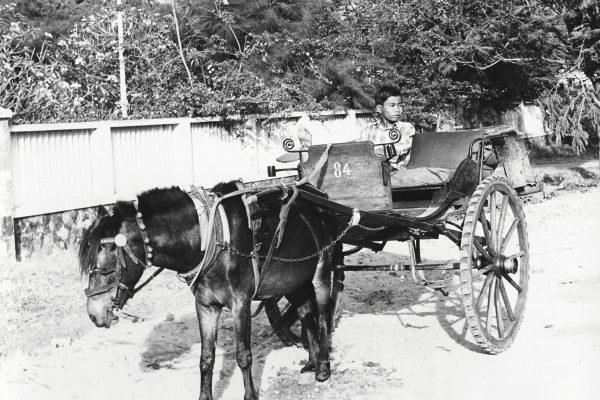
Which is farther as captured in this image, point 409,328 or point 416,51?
point 416,51

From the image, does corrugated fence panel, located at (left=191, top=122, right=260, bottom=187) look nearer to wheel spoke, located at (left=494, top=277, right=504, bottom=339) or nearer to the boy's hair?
→ the boy's hair

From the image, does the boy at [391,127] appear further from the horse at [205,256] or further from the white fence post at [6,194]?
the white fence post at [6,194]

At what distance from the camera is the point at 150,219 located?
4.61 m

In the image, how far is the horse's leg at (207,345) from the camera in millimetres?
4934

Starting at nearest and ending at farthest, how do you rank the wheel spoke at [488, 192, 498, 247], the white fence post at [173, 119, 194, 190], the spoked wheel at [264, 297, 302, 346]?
1. the spoked wheel at [264, 297, 302, 346]
2. the wheel spoke at [488, 192, 498, 247]
3. the white fence post at [173, 119, 194, 190]

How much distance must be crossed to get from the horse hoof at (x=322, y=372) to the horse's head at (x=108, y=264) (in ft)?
6.32

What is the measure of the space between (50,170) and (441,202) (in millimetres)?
5551

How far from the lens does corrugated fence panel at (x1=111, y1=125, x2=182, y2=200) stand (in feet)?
35.2

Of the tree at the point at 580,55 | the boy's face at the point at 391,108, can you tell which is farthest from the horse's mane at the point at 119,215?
the tree at the point at 580,55

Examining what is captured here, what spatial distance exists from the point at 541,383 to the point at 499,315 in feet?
3.62

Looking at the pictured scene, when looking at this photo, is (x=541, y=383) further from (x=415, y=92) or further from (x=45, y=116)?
(x=415, y=92)

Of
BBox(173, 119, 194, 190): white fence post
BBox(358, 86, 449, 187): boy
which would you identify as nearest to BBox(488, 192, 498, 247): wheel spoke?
BBox(358, 86, 449, 187): boy

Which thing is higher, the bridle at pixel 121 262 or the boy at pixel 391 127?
the boy at pixel 391 127

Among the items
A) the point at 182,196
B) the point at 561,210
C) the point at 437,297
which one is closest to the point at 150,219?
the point at 182,196
